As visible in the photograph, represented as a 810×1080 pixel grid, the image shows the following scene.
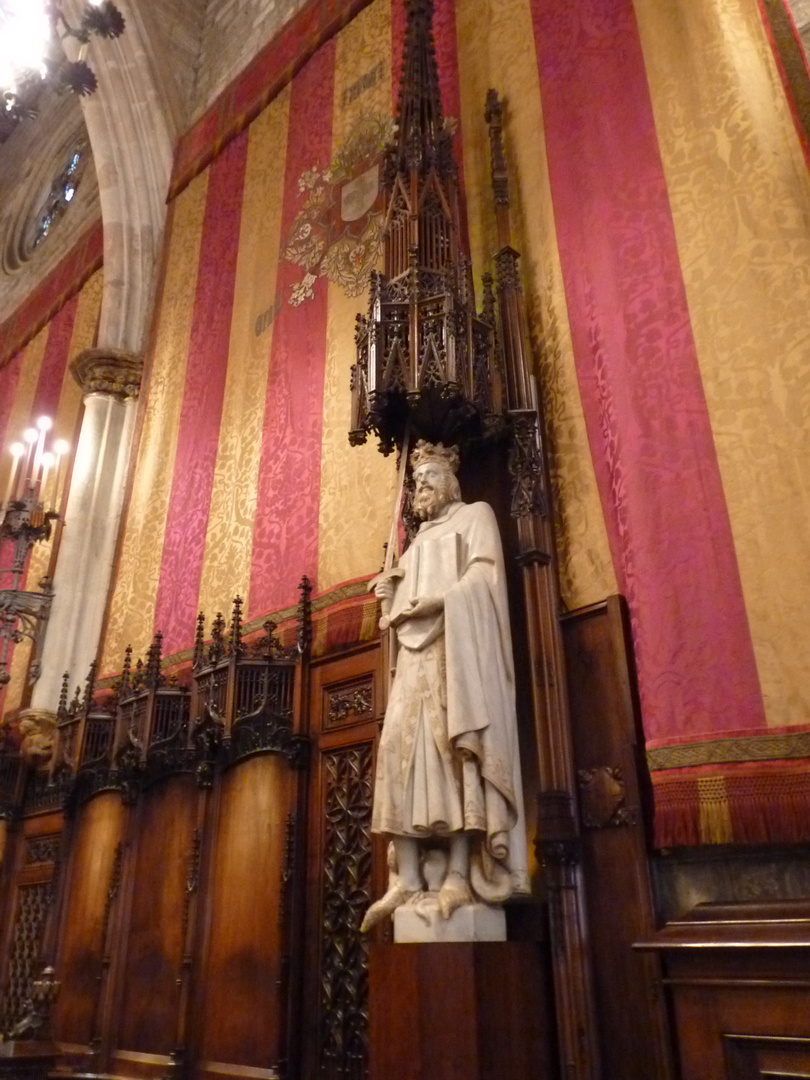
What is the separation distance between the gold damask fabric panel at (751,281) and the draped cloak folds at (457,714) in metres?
0.97

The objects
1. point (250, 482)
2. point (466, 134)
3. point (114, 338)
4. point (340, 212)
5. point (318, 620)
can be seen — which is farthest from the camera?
point (114, 338)

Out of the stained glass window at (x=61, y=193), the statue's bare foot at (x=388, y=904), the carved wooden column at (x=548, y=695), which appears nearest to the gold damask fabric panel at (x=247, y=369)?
the carved wooden column at (x=548, y=695)

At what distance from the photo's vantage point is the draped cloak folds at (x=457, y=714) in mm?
3020

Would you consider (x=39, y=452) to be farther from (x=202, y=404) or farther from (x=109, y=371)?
(x=109, y=371)

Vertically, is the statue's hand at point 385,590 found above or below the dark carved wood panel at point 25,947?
above

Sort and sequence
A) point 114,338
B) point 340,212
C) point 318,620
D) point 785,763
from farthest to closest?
point 114,338 < point 340,212 < point 318,620 < point 785,763

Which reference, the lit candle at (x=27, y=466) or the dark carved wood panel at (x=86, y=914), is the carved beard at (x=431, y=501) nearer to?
the dark carved wood panel at (x=86, y=914)

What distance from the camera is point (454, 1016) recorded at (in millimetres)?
2744

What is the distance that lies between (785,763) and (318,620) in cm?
276

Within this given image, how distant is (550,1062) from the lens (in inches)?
117

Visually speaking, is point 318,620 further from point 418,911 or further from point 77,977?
point 77,977

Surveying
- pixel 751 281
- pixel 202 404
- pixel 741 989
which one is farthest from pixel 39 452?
pixel 741 989

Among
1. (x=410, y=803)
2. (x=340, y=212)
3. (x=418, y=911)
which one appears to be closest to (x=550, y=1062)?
(x=418, y=911)

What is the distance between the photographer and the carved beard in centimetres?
391
